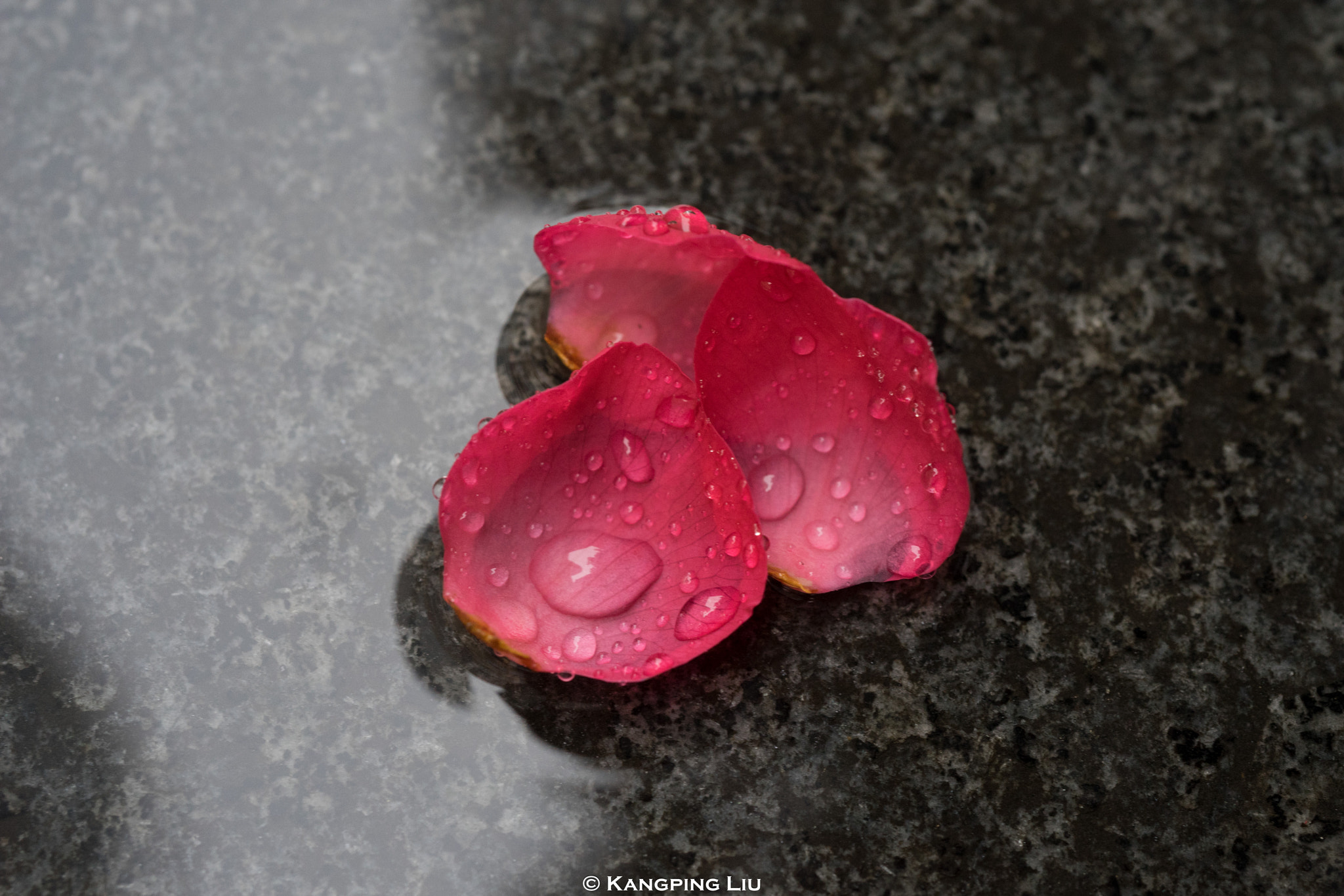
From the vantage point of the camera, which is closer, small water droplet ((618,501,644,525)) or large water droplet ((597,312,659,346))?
small water droplet ((618,501,644,525))

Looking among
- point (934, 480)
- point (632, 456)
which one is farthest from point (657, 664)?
point (934, 480)

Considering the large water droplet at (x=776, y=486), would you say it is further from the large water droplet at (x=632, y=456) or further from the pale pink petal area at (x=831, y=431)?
the large water droplet at (x=632, y=456)

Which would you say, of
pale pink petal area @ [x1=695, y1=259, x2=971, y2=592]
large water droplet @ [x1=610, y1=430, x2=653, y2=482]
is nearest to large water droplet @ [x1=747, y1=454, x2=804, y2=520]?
pale pink petal area @ [x1=695, y1=259, x2=971, y2=592]

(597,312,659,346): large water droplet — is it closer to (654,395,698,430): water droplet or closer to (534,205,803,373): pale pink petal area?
(534,205,803,373): pale pink petal area

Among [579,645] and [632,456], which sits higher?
[632,456]

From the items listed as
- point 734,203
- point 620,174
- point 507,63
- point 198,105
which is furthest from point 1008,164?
point 198,105

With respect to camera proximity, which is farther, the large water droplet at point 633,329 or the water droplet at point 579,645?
the large water droplet at point 633,329

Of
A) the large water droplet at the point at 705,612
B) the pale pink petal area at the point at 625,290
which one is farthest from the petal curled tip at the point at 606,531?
the pale pink petal area at the point at 625,290

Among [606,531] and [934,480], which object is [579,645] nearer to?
[606,531]
